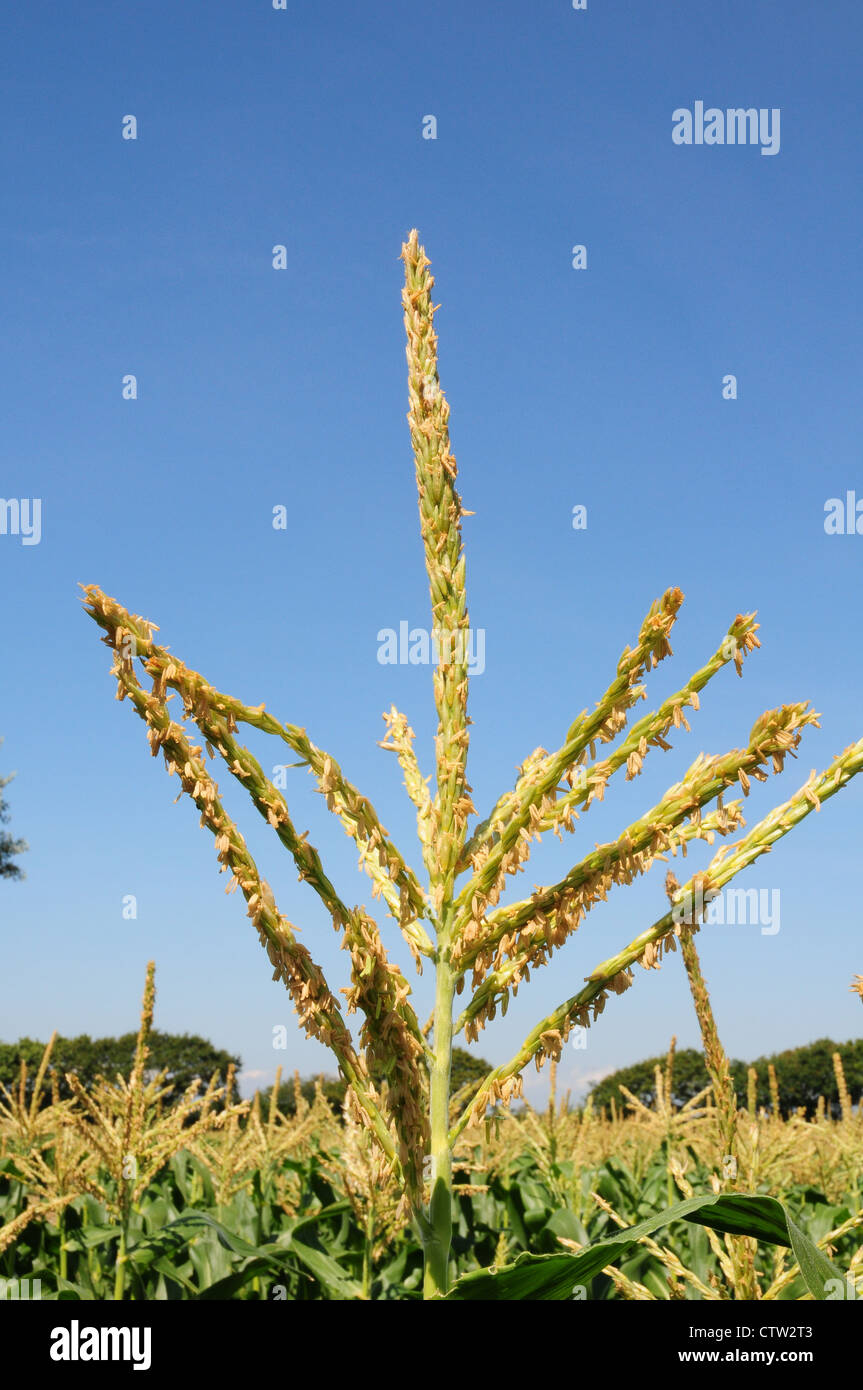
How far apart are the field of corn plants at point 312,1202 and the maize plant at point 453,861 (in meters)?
1.14

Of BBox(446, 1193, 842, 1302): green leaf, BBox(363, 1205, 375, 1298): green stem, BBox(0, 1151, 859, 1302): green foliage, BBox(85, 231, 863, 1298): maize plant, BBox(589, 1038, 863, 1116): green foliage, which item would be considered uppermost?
BBox(85, 231, 863, 1298): maize plant

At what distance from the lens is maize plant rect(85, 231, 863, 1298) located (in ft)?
6.43

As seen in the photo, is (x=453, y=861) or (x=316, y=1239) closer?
(x=453, y=861)

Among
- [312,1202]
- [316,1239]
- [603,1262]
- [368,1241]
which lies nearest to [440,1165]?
[603,1262]

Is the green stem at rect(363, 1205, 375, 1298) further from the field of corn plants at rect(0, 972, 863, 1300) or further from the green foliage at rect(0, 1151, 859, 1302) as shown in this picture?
the green foliage at rect(0, 1151, 859, 1302)

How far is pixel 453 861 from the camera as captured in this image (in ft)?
7.59

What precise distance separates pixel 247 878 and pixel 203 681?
1.34ft

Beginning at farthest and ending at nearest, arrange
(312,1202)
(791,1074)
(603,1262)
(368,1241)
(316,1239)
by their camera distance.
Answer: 1. (791,1074)
2. (312,1202)
3. (316,1239)
4. (368,1241)
5. (603,1262)

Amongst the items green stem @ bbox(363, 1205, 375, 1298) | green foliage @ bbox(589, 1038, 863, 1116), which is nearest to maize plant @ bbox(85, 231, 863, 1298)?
green stem @ bbox(363, 1205, 375, 1298)

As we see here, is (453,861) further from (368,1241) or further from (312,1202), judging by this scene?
(312,1202)

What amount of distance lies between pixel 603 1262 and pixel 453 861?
0.90m
